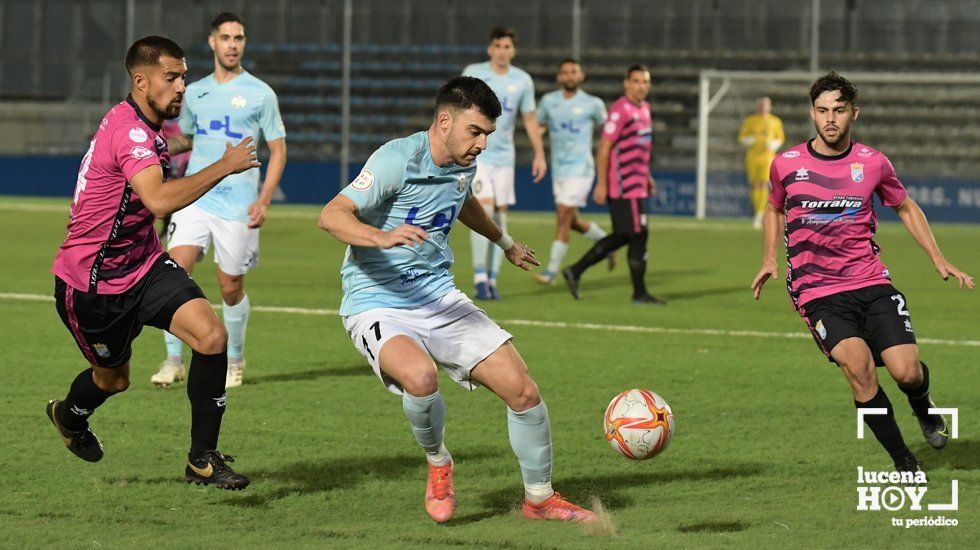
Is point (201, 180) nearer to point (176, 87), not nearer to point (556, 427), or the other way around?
point (176, 87)

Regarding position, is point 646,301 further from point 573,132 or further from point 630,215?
point 573,132

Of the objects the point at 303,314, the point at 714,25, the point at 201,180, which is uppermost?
the point at 714,25

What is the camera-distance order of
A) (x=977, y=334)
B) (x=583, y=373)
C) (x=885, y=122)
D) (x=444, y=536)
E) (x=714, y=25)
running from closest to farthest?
(x=444, y=536), (x=583, y=373), (x=977, y=334), (x=885, y=122), (x=714, y=25)

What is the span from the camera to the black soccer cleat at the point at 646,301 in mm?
12969

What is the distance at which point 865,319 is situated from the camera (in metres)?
6.24

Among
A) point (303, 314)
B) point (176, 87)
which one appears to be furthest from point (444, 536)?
point (303, 314)

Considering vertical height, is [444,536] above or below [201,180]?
below

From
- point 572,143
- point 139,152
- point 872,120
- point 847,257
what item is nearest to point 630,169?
point 572,143

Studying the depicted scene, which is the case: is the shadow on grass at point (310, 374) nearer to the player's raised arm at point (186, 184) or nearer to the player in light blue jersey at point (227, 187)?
the player in light blue jersey at point (227, 187)

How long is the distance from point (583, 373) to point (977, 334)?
3.88 metres

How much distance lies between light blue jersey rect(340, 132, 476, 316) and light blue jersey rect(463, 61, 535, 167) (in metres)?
7.65

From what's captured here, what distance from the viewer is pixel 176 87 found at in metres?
5.64

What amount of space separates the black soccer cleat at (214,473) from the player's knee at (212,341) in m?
0.39

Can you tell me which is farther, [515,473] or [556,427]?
[556,427]
